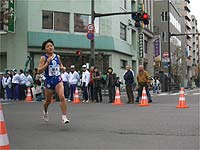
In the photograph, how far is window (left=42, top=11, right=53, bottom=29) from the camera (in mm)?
31989

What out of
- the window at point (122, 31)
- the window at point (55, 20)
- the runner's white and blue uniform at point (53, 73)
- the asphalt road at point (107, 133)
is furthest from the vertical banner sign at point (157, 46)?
the runner's white and blue uniform at point (53, 73)

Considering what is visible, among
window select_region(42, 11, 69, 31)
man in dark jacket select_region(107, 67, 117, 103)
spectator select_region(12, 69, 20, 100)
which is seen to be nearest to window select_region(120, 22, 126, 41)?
window select_region(42, 11, 69, 31)

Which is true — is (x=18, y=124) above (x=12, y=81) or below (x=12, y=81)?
below

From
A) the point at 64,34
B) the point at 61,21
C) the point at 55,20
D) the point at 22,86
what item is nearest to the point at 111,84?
the point at 22,86

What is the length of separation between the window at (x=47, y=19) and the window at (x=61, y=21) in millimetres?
368

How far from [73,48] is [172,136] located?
25.7 m

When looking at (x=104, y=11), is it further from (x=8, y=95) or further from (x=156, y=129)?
(x=156, y=129)

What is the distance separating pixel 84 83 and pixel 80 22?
1588 centimetres

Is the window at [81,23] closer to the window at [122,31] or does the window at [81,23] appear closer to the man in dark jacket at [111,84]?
the window at [122,31]

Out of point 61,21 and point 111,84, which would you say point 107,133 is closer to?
point 111,84

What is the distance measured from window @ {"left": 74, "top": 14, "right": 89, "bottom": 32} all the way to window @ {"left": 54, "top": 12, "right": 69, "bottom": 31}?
83 centimetres

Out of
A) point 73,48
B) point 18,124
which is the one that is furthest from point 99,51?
point 18,124

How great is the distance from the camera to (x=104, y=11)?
1358 inches

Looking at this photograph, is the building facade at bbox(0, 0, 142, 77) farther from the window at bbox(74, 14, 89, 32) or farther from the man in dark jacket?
the man in dark jacket
